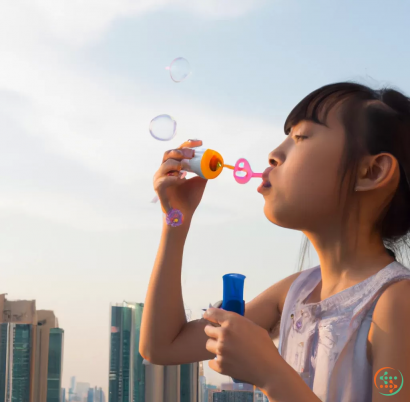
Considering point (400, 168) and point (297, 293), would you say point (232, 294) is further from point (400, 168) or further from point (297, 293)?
point (400, 168)

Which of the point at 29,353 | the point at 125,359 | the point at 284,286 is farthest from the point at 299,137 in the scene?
the point at 29,353

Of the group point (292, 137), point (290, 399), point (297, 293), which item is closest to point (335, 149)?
point (292, 137)

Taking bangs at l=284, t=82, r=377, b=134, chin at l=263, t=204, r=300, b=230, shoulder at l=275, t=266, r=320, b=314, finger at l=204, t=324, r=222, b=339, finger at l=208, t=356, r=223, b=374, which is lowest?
finger at l=208, t=356, r=223, b=374

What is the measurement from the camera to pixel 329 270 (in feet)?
3.49

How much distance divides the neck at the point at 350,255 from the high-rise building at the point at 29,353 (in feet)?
29.4

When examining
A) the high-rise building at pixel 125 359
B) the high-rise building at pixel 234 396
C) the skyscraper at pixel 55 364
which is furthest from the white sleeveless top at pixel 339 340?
the skyscraper at pixel 55 364

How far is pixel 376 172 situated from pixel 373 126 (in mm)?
94

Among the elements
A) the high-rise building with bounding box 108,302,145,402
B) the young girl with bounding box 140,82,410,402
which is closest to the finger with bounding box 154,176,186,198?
the young girl with bounding box 140,82,410,402

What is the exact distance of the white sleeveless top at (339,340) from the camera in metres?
0.92

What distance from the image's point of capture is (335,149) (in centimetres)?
103

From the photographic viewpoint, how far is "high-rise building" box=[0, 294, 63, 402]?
9266mm

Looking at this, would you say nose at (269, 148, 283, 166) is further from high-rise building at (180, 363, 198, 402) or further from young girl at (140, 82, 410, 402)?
high-rise building at (180, 363, 198, 402)

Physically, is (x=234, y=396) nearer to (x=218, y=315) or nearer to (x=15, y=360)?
(x=218, y=315)

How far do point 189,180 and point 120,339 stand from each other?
806 centimetres
